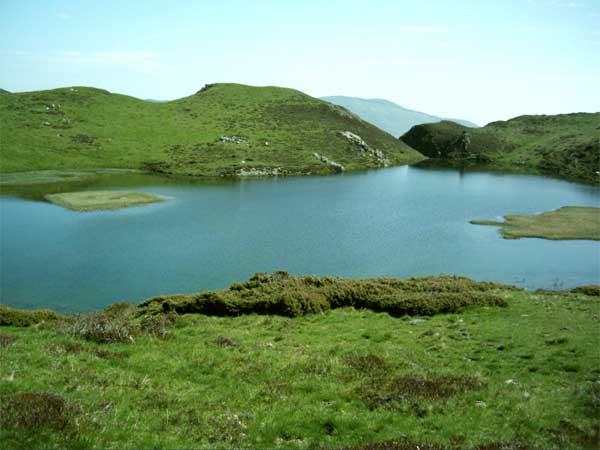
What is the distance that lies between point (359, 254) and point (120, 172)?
311 feet

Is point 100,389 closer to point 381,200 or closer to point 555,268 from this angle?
point 555,268

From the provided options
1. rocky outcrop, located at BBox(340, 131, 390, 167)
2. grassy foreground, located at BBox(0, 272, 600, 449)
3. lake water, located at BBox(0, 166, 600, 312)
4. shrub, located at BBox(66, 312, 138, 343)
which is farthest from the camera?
rocky outcrop, located at BBox(340, 131, 390, 167)

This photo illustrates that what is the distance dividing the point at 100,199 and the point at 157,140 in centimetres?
8109

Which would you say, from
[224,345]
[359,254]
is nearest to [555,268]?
[359,254]

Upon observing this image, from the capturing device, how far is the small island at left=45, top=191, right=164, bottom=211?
80.2 meters

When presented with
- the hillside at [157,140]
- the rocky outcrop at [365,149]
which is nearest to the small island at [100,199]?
the hillside at [157,140]

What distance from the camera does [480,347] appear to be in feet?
61.8

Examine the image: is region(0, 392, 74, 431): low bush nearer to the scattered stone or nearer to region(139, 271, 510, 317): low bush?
region(139, 271, 510, 317): low bush

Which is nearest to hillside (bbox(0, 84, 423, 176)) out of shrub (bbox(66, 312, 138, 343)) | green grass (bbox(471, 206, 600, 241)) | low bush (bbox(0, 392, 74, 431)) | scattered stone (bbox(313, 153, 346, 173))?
scattered stone (bbox(313, 153, 346, 173))

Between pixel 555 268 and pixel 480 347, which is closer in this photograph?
pixel 480 347

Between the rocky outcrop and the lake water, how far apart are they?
8483 cm

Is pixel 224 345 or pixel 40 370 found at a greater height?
pixel 40 370

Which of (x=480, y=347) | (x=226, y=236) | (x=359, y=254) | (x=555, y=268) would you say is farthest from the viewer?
(x=226, y=236)

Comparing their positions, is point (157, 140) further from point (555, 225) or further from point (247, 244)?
point (555, 225)
